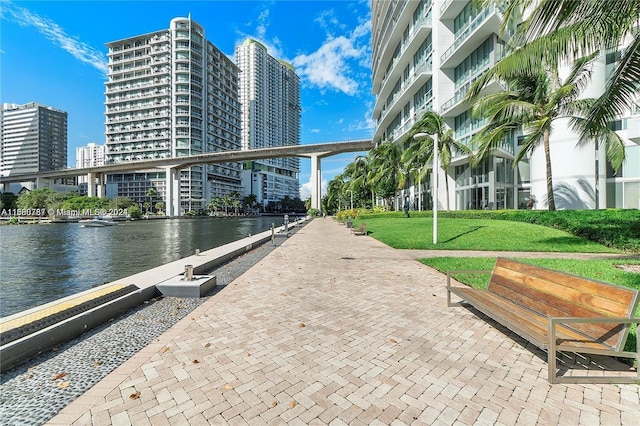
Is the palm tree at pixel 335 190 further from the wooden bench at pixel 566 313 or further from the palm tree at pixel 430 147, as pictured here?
the wooden bench at pixel 566 313

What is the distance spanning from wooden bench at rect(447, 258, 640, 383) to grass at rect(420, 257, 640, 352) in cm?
210

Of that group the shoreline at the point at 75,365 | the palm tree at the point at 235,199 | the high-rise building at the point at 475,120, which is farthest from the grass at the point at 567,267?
the palm tree at the point at 235,199

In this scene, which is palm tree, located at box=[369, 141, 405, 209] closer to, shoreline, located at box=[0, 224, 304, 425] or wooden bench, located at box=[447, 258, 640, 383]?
wooden bench, located at box=[447, 258, 640, 383]

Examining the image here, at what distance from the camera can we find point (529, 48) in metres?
6.54

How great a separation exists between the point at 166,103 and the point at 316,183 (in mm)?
60900

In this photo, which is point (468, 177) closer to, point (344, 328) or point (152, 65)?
point (344, 328)

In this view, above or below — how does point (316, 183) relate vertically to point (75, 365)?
above

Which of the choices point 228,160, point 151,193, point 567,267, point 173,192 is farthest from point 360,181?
point 151,193

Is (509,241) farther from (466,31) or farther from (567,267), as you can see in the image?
(466,31)

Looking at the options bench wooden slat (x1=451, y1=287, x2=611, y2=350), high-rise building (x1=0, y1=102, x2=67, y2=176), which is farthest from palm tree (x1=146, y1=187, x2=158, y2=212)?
bench wooden slat (x1=451, y1=287, x2=611, y2=350)

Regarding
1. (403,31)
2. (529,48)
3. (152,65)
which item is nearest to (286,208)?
(152,65)

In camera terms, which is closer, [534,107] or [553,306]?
[553,306]

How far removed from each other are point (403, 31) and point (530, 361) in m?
51.0

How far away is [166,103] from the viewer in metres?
101
